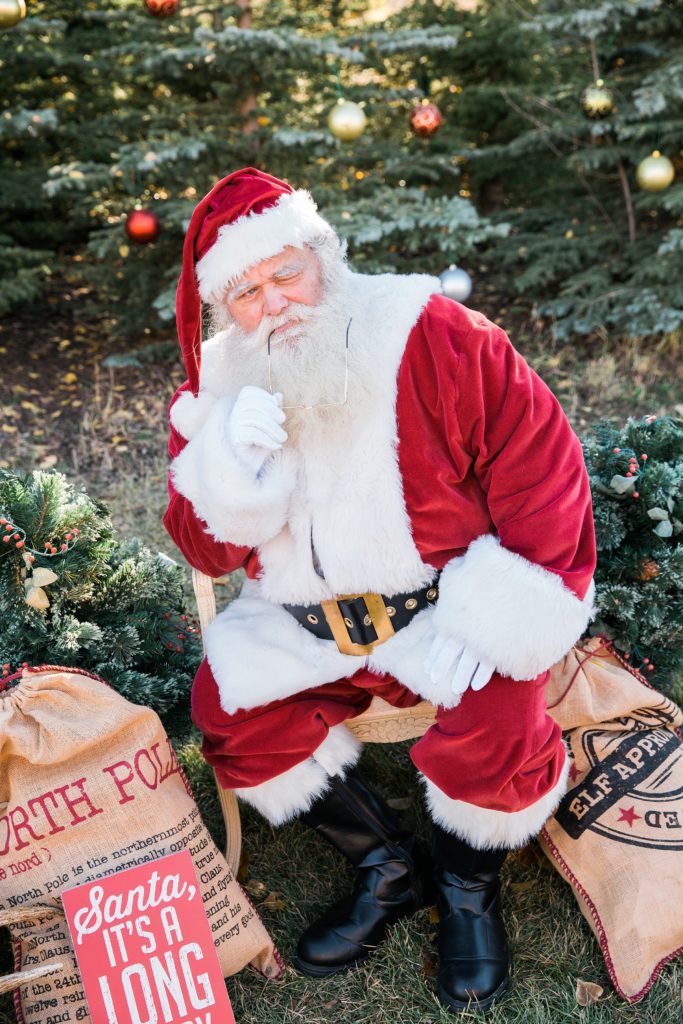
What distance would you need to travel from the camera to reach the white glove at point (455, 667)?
6.57 ft

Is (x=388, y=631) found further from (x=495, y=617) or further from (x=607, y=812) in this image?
(x=607, y=812)

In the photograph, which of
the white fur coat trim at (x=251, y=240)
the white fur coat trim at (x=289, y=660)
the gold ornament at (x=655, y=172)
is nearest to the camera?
the white fur coat trim at (x=251, y=240)

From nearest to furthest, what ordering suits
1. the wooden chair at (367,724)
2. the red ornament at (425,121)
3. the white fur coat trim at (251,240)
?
the white fur coat trim at (251,240), the wooden chair at (367,724), the red ornament at (425,121)

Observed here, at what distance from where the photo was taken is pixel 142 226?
4906 millimetres

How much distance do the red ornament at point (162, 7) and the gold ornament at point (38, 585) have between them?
11.3 feet

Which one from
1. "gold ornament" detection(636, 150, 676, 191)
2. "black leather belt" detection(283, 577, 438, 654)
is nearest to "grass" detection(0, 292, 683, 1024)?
"black leather belt" detection(283, 577, 438, 654)

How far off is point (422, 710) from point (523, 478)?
68 centimetres

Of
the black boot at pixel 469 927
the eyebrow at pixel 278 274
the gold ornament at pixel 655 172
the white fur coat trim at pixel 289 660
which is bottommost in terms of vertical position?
the black boot at pixel 469 927

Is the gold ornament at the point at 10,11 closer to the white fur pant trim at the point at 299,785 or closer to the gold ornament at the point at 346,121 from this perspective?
the gold ornament at the point at 346,121

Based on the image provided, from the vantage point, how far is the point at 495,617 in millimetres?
1961

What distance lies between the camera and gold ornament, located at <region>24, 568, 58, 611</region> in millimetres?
2205

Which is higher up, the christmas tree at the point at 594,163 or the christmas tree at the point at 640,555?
the christmas tree at the point at 594,163

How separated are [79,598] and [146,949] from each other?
0.86m

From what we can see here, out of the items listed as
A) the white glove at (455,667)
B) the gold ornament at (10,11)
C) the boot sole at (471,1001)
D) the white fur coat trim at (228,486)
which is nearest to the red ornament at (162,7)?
the gold ornament at (10,11)
